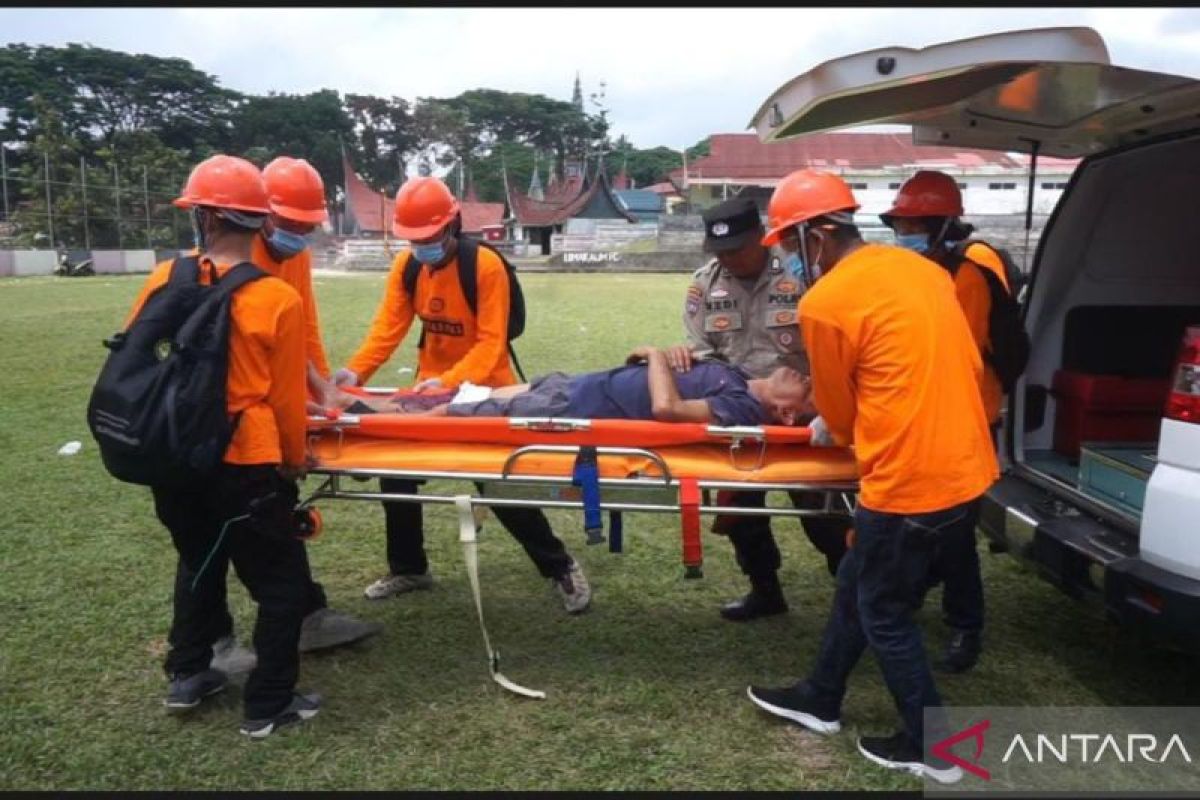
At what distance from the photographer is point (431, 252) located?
14.0 feet

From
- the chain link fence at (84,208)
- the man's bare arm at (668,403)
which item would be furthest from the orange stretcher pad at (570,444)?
the chain link fence at (84,208)

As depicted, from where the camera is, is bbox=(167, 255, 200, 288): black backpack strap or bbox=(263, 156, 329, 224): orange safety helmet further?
bbox=(263, 156, 329, 224): orange safety helmet

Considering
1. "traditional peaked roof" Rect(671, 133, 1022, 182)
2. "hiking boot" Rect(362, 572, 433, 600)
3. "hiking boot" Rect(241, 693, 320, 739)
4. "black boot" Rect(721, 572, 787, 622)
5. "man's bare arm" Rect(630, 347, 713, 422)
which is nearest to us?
"hiking boot" Rect(241, 693, 320, 739)

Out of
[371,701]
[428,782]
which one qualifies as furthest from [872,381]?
[371,701]

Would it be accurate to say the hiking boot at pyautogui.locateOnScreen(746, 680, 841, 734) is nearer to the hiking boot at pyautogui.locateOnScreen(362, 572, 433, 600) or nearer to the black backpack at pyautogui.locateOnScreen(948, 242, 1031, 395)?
the black backpack at pyautogui.locateOnScreen(948, 242, 1031, 395)

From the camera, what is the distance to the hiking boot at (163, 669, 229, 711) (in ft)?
11.2

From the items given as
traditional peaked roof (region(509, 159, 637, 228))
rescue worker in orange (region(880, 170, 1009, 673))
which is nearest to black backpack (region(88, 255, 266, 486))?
rescue worker in orange (region(880, 170, 1009, 673))

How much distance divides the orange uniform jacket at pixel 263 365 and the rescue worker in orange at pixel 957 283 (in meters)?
2.43

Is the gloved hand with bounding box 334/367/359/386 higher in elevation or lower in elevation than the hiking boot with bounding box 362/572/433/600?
higher

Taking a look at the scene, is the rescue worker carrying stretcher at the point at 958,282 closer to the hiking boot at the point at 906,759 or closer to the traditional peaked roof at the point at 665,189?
the hiking boot at the point at 906,759

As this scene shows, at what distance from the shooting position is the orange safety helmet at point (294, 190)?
12.4ft

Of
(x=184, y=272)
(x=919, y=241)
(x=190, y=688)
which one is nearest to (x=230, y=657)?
(x=190, y=688)

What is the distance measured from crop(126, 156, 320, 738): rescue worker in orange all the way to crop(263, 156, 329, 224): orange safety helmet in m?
0.45

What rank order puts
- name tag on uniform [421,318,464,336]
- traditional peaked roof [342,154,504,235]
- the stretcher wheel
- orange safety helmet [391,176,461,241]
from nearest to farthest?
the stretcher wheel < orange safety helmet [391,176,461,241] < name tag on uniform [421,318,464,336] < traditional peaked roof [342,154,504,235]
